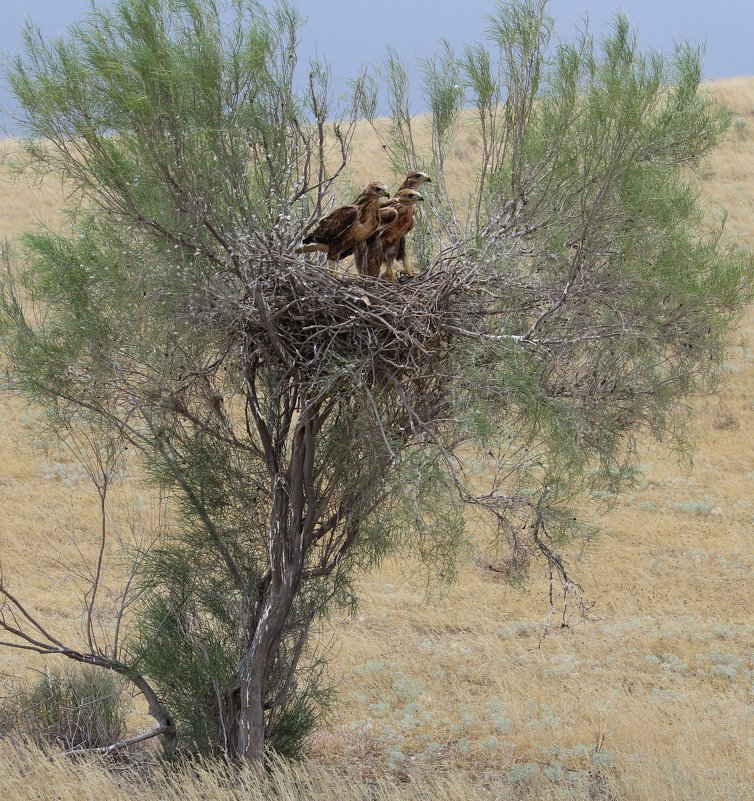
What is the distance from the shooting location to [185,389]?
6.36 m

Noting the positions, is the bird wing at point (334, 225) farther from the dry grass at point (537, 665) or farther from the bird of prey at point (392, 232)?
the dry grass at point (537, 665)

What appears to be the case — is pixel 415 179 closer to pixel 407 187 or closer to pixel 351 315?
pixel 407 187

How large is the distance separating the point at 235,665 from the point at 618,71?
484 cm

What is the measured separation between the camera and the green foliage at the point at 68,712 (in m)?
7.84

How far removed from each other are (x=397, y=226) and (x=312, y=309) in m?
0.66

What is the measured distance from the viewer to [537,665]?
37.7 ft

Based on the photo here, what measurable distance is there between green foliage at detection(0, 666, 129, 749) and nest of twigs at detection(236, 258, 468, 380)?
13.1ft

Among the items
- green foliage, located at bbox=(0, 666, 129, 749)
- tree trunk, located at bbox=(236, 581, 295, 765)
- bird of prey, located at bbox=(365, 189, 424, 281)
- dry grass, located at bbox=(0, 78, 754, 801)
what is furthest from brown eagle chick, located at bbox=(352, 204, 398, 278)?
green foliage, located at bbox=(0, 666, 129, 749)

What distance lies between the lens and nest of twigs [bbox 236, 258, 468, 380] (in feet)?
15.7

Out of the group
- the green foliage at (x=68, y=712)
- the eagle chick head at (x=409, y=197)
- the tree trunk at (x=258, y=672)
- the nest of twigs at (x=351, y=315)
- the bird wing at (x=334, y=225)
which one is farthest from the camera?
the green foliage at (x=68, y=712)

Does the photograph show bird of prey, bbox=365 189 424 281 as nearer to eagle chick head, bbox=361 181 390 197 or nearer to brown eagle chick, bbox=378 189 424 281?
brown eagle chick, bbox=378 189 424 281

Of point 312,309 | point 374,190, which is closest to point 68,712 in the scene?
point 312,309

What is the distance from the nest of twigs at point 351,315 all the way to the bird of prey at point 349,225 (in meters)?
0.22

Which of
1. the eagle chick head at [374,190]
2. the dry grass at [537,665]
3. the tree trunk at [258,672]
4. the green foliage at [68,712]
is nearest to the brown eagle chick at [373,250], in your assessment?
the eagle chick head at [374,190]
